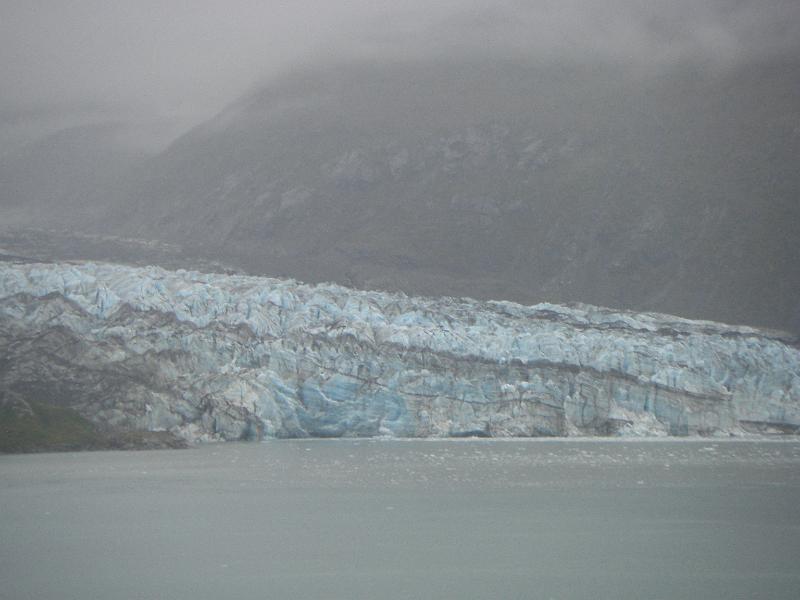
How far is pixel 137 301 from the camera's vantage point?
33219 millimetres

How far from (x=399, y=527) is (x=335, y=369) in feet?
54.8

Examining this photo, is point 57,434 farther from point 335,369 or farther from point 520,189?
point 520,189

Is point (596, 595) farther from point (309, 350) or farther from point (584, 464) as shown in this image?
point (309, 350)

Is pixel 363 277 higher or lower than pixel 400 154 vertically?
lower

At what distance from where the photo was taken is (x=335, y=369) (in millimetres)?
32250

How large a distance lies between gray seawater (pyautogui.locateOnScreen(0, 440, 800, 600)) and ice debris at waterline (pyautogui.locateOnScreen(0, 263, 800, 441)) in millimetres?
4793

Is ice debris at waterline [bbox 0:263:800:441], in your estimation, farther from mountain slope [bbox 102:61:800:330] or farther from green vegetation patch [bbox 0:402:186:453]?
mountain slope [bbox 102:61:800:330]

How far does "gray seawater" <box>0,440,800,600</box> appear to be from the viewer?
12148 millimetres

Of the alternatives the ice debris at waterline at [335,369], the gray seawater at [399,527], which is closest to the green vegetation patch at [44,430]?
the ice debris at waterline at [335,369]

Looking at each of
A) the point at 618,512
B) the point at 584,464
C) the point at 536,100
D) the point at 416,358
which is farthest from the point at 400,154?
the point at 618,512

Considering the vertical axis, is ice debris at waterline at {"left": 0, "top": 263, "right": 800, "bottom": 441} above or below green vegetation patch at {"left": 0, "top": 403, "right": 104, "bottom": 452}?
above

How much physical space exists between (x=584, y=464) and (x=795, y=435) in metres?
13.6

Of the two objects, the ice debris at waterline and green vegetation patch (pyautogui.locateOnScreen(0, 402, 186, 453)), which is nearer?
green vegetation patch (pyautogui.locateOnScreen(0, 402, 186, 453))

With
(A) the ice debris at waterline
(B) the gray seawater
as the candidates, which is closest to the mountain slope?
(A) the ice debris at waterline
